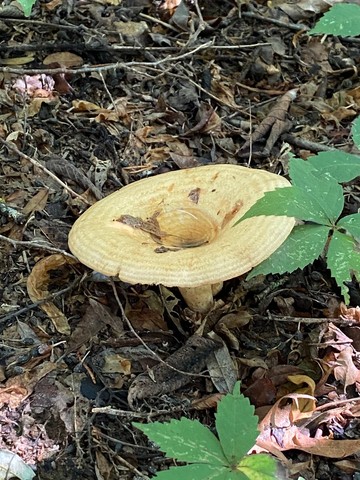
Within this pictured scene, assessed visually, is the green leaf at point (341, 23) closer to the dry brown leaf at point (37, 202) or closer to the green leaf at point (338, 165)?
the green leaf at point (338, 165)

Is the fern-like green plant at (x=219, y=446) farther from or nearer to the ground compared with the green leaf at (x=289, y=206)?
nearer to the ground

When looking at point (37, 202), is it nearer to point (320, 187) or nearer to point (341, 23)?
point (320, 187)

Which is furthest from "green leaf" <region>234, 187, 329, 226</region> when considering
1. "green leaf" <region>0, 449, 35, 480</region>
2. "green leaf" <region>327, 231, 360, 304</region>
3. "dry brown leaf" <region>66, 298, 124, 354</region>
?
"green leaf" <region>0, 449, 35, 480</region>

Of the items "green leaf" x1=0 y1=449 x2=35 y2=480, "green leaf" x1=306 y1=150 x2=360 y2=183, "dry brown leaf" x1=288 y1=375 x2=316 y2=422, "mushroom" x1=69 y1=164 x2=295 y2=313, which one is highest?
"green leaf" x1=306 y1=150 x2=360 y2=183

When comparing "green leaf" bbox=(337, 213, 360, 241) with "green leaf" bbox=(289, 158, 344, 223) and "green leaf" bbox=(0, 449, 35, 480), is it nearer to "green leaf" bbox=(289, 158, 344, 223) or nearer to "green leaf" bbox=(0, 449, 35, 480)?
"green leaf" bbox=(289, 158, 344, 223)

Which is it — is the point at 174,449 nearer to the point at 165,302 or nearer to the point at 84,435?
the point at 84,435

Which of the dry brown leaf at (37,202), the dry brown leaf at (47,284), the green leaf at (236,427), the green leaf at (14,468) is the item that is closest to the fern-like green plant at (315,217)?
the green leaf at (236,427)
